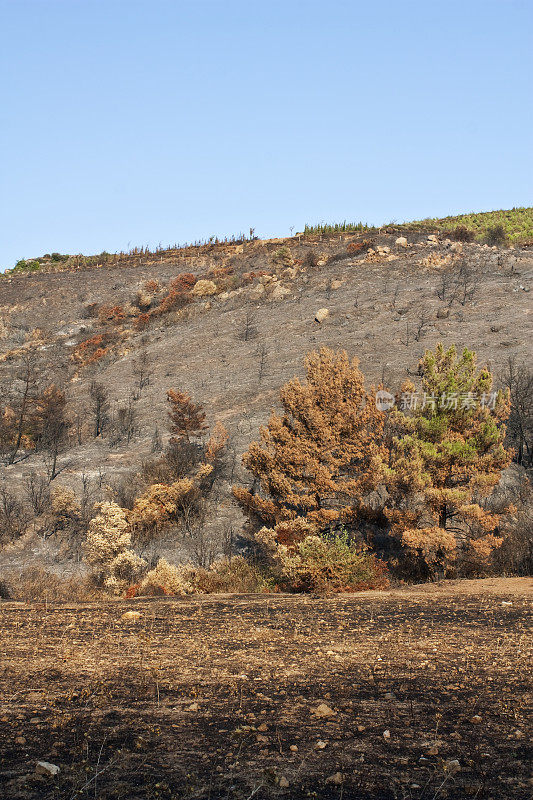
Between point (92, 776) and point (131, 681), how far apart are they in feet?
6.86

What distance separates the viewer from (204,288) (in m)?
46.6

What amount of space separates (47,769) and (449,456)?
44.1ft

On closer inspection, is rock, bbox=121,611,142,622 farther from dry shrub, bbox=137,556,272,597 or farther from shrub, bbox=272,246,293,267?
shrub, bbox=272,246,293,267

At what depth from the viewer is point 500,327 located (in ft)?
103

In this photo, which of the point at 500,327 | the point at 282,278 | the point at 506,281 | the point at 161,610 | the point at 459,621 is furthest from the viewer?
the point at 282,278

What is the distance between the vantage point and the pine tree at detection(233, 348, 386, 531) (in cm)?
1669

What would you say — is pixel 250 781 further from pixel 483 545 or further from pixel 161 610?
pixel 483 545

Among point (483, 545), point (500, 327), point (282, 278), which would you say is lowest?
point (483, 545)

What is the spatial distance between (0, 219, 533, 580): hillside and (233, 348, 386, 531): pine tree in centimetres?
373

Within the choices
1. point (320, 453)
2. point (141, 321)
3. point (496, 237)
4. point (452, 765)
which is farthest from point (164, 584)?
point (496, 237)

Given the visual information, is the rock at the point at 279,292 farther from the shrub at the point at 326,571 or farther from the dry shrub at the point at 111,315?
the shrub at the point at 326,571

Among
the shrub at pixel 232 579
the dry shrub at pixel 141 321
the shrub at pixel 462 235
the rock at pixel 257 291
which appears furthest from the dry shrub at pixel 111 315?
the shrub at pixel 232 579

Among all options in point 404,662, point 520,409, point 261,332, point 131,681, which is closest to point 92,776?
point 131,681

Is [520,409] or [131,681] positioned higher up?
[520,409]
